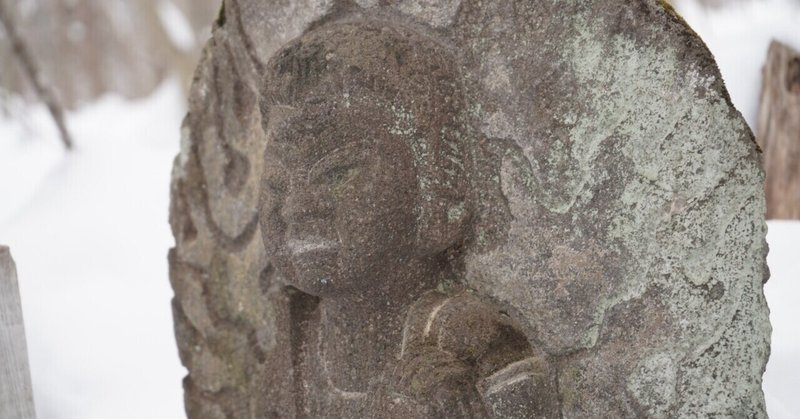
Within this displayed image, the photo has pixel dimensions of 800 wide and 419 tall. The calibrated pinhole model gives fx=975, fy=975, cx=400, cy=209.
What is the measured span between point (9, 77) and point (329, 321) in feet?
16.5

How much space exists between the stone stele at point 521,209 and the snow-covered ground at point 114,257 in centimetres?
86

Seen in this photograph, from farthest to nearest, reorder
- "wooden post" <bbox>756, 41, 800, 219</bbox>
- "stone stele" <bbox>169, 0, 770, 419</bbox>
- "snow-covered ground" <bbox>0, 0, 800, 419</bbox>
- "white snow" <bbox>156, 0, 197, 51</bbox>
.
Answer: "white snow" <bbox>156, 0, 197, 51</bbox> < "wooden post" <bbox>756, 41, 800, 219</bbox> < "snow-covered ground" <bbox>0, 0, 800, 419</bbox> < "stone stele" <bbox>169, 0, 770, 419</bbox>

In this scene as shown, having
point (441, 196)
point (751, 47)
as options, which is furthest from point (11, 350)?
point (751, 47)

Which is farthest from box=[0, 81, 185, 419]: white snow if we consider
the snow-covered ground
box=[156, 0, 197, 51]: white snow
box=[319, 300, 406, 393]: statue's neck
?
box=[156, 0, 197, 51]: white snow

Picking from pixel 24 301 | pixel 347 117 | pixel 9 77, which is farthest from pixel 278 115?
pixel 9 77

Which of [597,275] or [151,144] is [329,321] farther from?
[151,144]

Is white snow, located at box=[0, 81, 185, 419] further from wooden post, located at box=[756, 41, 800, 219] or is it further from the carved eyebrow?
wooden post, located at box=[756, 41, 800, 219]

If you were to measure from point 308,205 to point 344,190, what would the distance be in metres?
0.07

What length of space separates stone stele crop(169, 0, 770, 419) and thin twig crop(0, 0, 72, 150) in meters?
2.89

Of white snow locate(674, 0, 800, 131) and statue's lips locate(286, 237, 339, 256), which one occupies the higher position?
white snow locate(674, 0, 800, 131)

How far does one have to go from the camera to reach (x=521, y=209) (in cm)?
171

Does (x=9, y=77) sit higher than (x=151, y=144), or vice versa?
(x=9, y=77)

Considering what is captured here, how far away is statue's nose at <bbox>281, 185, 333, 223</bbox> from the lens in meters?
1.64

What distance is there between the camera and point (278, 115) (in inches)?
67.1
